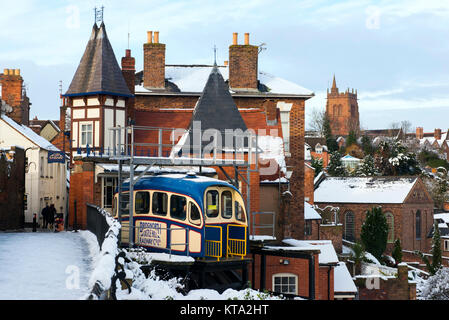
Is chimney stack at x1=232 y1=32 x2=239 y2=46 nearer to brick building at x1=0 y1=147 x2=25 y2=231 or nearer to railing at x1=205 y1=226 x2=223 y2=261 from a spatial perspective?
brick building at x1=0 y1=147 x2=25 y2=231

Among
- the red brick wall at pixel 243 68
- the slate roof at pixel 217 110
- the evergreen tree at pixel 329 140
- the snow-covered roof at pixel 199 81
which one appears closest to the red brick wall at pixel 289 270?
the slate roof at pixel 217 110

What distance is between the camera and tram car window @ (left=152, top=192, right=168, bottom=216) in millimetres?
20641

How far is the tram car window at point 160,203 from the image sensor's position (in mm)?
20641

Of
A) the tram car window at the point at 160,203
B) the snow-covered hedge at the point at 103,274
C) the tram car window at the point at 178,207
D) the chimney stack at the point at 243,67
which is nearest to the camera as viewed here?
the snow-covered hedge at the point at 103,274

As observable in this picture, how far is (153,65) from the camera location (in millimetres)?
38656

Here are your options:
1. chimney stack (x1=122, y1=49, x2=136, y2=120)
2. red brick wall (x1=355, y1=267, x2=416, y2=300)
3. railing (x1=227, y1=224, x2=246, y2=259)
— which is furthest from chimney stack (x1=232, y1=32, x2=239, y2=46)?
railing (x1=227, y1=224, x2=246, y2=259)

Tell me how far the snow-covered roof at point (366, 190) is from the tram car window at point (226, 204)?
56182 mm

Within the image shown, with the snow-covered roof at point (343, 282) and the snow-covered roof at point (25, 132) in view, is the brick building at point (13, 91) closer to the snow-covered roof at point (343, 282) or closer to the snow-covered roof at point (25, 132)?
the snow-covered roof at point (25, 132)

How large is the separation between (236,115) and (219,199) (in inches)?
531

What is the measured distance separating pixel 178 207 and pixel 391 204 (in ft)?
190

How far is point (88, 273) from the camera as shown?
546 inches

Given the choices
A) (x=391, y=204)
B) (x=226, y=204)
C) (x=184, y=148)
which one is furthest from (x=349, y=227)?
(x=226, y=204)

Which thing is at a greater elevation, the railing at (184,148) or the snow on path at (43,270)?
the railing at (184,148)

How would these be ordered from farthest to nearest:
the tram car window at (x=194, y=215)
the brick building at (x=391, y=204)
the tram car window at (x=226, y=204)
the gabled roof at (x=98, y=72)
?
the brick building at (x=391, y=204)
the gabled roof at (x=98, y=72)
the tram car window at (x=226, y=204)
the tram car window at (x=194, y=215)
